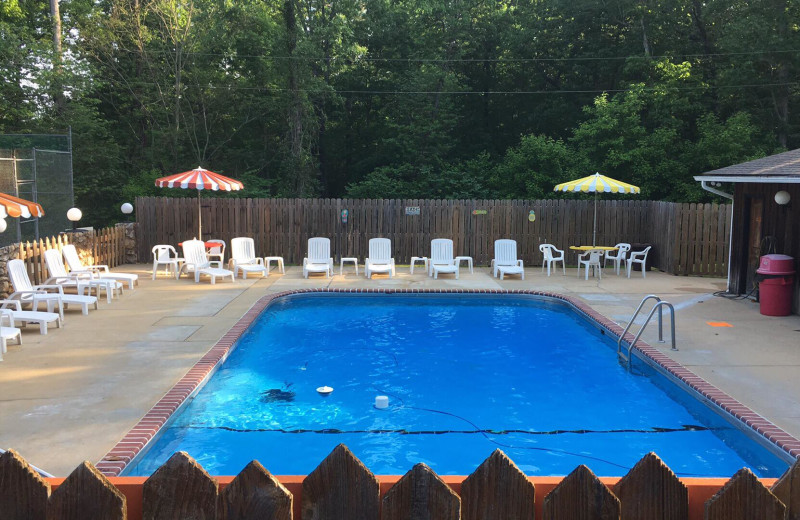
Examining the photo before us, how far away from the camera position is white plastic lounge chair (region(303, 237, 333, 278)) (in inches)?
576

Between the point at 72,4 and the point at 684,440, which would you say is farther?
the point at 72,4

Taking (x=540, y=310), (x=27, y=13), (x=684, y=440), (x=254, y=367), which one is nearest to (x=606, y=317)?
(x=540, y=310)

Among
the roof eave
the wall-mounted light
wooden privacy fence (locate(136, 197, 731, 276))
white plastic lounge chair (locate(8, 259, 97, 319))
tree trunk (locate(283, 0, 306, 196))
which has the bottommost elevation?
white plastic lounge chair (locate(8, 259, 97, 319))

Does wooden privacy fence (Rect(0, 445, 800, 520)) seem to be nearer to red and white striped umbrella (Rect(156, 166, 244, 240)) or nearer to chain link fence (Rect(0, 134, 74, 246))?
red and white striped umbrella (Rect(156, 166, 244, 240))

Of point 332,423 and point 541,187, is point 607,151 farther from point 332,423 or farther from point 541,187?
point 332,423

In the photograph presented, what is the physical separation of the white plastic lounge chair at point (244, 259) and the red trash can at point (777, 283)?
9.65 metres

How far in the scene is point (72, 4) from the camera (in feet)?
80.5

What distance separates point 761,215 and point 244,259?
1048 cm

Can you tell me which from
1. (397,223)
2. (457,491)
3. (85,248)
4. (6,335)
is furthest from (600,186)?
(457,491)

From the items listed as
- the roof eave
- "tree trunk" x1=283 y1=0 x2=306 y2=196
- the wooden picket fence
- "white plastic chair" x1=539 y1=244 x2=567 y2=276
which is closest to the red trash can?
the roof eave

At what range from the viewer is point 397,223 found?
16906 millimetres

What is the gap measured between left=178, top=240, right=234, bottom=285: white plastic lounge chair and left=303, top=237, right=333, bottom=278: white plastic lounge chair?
5.70 ft

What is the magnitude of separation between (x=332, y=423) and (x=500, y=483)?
513 centimetres

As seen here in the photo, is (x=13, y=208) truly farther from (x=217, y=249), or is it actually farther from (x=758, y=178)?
(x=758, y=178)
